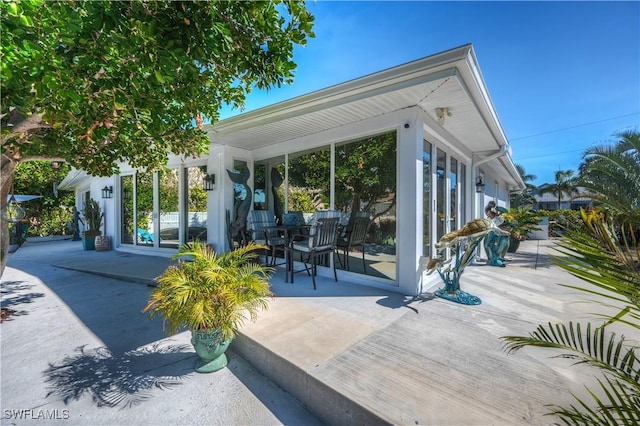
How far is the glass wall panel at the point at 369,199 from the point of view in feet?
13.8

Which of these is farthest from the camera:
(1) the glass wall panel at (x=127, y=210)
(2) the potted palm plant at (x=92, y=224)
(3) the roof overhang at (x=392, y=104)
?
(2) the potted palm plant at (x=92, y=224)

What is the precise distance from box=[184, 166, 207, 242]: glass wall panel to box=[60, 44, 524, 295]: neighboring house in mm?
43

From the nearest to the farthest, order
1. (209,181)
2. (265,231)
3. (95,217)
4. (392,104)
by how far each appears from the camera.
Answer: (392,104), (265,231), (209,181), (95,217)

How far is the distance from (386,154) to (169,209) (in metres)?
5.82

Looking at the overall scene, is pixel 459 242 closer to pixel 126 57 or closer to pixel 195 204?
pixel 126 57

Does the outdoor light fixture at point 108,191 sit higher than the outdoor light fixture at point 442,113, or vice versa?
the outdoor light fixture at point 442,113

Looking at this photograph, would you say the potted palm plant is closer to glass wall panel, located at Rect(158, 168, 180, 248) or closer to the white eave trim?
glass wall panel, located at Rect(158, 168, 180, 248)

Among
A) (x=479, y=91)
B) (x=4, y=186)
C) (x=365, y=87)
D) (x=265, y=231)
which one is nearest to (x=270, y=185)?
(x=265, y=231)

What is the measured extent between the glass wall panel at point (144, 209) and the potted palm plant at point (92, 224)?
1949 mm

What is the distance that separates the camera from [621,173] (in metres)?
5.12

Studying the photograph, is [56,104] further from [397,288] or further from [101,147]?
[397,288]

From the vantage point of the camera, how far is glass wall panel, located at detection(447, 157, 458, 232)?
5.48 metres

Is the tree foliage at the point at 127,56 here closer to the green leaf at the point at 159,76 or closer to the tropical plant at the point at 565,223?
the green leaf at the point at 159,76

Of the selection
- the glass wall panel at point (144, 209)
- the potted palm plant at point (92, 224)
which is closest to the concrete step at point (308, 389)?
the glass wall panel at point (144, 209)
